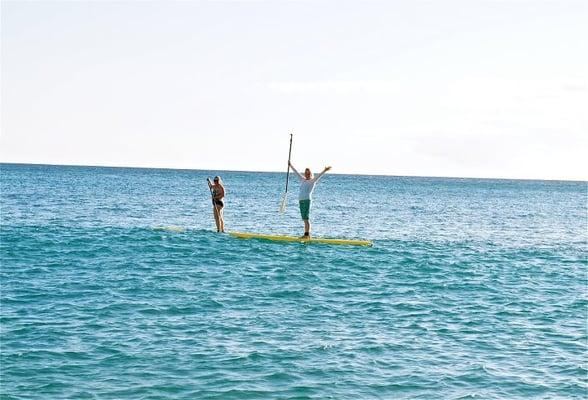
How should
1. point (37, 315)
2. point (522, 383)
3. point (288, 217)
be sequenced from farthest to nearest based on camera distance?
1. point (288, 217)
2. point (37, 315)
3. point (522, 383)

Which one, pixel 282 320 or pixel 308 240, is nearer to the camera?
pixel 282 320

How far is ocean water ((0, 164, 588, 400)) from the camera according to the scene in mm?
11984

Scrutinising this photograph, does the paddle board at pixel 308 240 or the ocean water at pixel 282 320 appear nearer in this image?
the ocean water at pixel 282 320

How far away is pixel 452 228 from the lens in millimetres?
45500

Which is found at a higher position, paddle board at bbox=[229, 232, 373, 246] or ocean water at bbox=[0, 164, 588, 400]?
paddle board at bbox=[229, 232, 373, 246]

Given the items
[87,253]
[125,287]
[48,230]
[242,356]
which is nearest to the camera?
[242,356]

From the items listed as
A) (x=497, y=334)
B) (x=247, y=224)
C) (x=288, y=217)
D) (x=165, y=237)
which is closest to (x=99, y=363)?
(x=497, y=334)

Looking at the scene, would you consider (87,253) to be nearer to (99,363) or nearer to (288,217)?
(99,363)

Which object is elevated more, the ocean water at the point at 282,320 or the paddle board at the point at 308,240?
the paddle board at the point at 308,240

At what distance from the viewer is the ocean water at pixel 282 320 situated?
11984 mm

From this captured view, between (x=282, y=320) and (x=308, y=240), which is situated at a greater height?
(x=308, y=240)

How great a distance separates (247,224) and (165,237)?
41.5 feet

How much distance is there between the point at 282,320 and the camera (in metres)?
16.2

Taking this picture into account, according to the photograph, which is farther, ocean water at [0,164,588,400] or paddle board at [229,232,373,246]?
paddle board at [229,232,373,246]
